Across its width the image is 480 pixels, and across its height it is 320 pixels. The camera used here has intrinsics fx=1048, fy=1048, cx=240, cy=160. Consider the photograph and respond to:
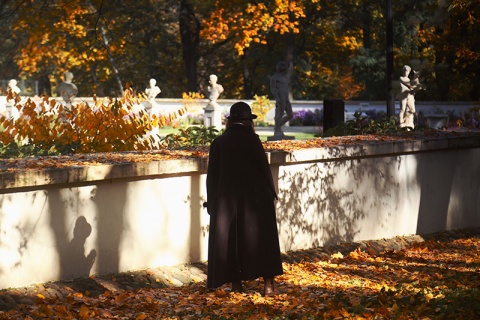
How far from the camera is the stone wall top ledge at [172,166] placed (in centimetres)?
881

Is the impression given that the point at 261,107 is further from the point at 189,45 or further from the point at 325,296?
the point at 325,296

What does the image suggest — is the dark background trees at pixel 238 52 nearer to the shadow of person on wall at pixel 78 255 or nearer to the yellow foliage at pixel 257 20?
the yellow foliage at pixel 257 20

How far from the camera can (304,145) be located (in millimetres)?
12594

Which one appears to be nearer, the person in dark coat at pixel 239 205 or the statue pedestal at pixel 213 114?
the person in dark coat at pixel 239 205

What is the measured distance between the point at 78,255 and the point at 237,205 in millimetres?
1501

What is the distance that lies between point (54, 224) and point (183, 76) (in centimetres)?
4684

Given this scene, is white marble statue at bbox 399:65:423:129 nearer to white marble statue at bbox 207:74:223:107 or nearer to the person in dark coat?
white marble statue at bbox 207:74:223:107

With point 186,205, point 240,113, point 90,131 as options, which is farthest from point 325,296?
point 90,131

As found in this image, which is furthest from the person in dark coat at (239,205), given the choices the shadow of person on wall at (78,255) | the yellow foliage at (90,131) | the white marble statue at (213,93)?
the white marble statue at (213,93)

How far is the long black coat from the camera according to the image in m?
9.26

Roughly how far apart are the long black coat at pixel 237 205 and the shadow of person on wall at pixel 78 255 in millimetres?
1123

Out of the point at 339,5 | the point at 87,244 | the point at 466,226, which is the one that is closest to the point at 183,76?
the point at 339,5

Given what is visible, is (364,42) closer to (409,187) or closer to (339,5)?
(339,5)

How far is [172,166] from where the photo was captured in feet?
33.3
